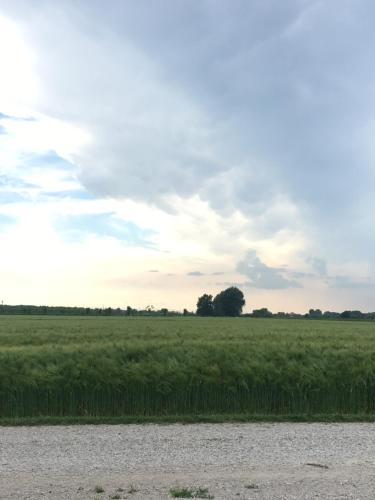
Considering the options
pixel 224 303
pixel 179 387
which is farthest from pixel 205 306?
pixel 179 387

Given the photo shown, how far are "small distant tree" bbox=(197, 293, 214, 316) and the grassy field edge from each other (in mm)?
140882

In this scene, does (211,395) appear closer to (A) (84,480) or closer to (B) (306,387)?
(B) (306,387)

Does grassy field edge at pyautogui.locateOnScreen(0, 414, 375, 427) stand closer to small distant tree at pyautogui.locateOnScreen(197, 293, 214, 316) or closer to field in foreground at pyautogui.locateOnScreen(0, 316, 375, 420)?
field in foreground at pyautogui.locateOnScreen(0, 316, 375, 420)

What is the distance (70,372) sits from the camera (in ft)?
48.9

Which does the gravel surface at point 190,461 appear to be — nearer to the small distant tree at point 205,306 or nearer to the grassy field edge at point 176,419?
the grassy field edge at point 176,419

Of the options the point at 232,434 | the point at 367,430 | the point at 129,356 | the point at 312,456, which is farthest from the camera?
the point at 129,356

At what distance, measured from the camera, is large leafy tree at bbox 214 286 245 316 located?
6019 inches

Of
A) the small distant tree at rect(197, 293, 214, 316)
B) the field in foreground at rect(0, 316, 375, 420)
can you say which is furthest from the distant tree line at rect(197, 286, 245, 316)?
the field in foreground at rect(0, 316, 375, 420)

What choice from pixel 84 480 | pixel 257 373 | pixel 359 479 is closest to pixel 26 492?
pixel 84 480

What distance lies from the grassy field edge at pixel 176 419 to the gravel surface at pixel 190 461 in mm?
501

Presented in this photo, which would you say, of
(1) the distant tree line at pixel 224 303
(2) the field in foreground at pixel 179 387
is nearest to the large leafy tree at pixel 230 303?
(1) the distant tree line at pixel 224 303

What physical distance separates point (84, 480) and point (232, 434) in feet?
14.6

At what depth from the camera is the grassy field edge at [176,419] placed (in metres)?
13.3

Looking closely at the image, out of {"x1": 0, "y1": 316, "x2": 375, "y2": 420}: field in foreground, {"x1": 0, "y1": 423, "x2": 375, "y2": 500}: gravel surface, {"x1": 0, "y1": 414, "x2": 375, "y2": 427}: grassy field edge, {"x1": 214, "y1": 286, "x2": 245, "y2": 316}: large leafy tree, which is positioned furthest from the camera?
{"x1": 214, "y1": 286, "x2": 245, "y2": 316}: large leafy tree
